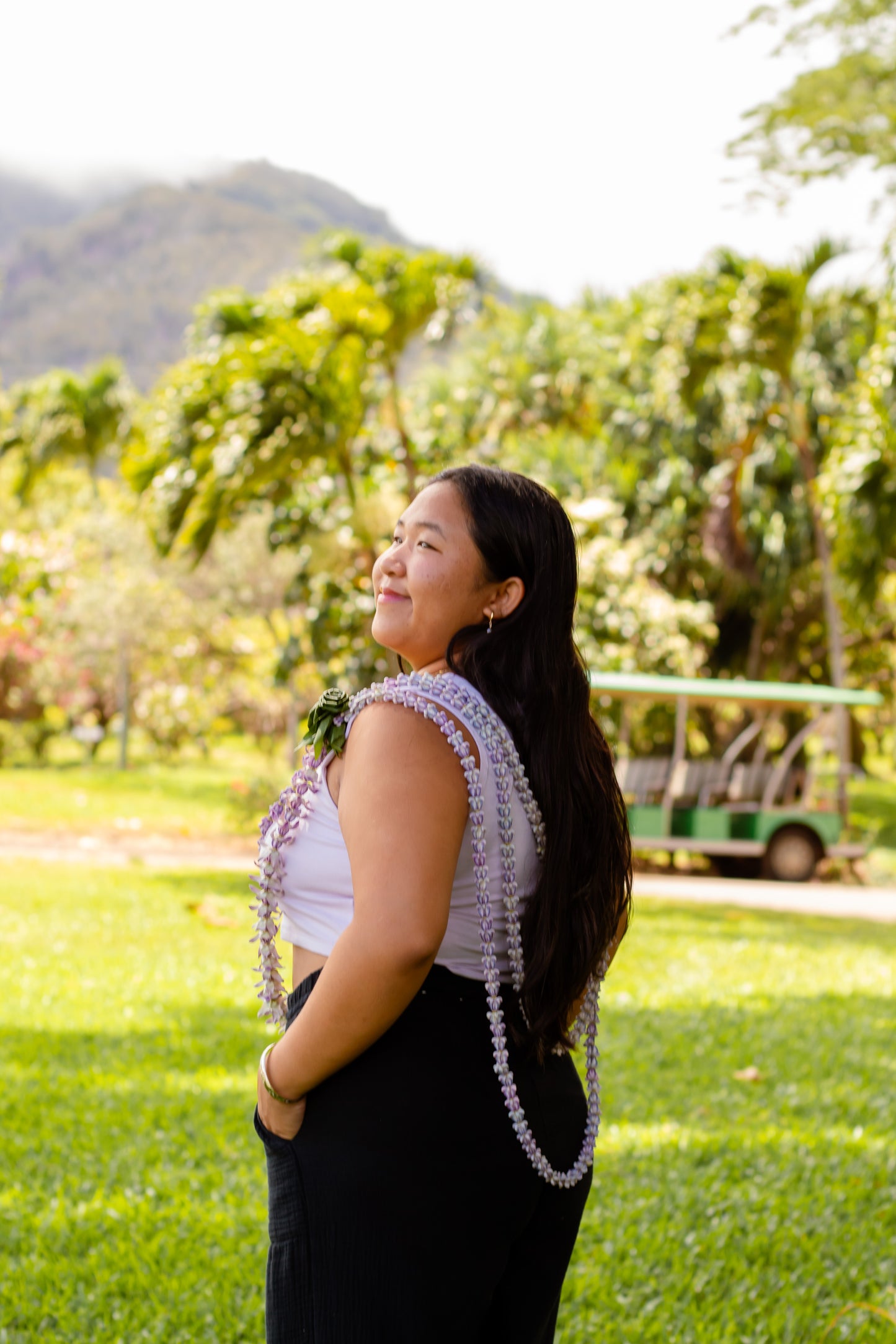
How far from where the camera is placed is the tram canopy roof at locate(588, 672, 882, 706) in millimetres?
13750

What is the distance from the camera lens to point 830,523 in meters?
11.8

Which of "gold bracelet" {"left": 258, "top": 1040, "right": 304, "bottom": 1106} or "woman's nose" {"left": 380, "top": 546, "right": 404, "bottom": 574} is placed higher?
"woman's nose" {"left": 380, "top": 546, "right": 404, "bottom": 574}

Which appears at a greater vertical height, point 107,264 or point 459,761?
point 107,264

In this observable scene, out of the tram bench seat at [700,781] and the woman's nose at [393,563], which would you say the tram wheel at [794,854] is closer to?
the tram bench seat at [700,781]

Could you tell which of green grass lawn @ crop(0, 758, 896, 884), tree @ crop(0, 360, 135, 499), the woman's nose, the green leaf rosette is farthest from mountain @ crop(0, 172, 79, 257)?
the green leaf rosette

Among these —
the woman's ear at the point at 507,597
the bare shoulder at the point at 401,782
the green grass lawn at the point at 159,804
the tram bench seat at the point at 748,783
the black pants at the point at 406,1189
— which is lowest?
the green grass lawn at the point at 159,804

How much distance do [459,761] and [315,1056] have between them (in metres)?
0.41

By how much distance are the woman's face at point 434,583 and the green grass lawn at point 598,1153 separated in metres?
2.21

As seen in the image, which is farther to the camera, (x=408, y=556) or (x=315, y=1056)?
(x=408, y=556)

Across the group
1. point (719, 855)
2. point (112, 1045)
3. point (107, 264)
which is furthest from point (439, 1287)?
point (107, 264)

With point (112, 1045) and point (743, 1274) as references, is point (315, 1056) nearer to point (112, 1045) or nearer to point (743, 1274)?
point (743, 1274)


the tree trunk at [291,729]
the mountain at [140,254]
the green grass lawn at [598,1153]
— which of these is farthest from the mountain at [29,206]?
the green grass lawn at [598,1153]

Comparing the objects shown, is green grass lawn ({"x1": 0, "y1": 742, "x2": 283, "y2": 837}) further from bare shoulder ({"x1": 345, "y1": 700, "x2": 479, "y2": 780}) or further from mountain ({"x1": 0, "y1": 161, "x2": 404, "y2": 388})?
mountain ({"x1": 0, "y1": 161, "x2": 404, "y2": 388})

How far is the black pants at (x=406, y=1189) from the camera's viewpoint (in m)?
1.58
